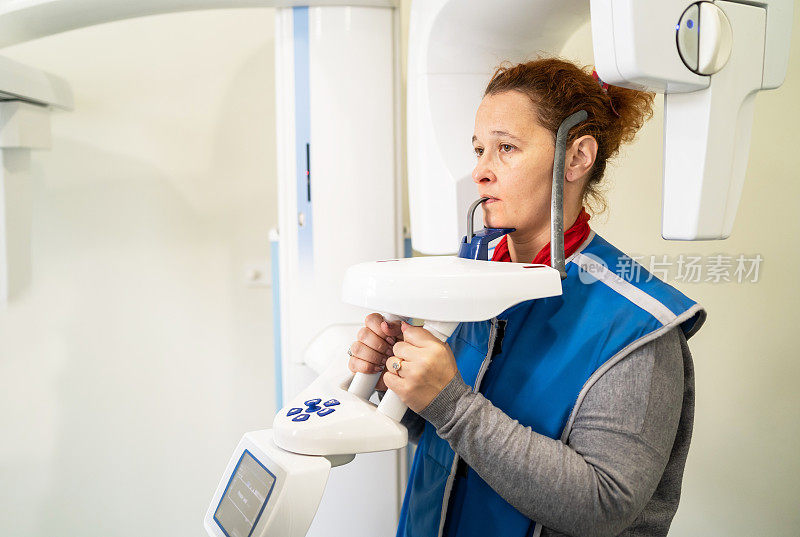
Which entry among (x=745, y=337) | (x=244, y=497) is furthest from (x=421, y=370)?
(x=745, y=337)

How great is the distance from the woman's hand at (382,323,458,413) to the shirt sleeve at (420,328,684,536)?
1 centimetres

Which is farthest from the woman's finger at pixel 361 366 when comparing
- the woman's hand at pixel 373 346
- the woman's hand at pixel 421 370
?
the woman's hand at pixel 421 370

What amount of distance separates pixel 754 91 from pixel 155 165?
161cm

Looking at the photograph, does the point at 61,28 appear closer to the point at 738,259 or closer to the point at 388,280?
the point at 388,280

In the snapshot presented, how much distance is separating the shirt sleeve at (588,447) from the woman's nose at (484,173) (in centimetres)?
30

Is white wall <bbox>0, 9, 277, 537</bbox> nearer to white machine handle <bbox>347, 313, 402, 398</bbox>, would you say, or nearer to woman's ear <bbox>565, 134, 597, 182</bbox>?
white machine handle <bbox>347, 313, 402, 398</bbox>

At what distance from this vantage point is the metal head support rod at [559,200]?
0.86 m

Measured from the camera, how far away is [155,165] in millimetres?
1907

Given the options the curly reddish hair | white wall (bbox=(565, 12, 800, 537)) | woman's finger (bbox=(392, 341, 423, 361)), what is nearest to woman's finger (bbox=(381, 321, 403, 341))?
woman's finger (bbox=(392, 341, 423, 361))

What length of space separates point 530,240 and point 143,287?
136 centimetres

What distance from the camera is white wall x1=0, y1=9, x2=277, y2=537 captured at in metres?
1.88

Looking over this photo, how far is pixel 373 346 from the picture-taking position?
938 mm

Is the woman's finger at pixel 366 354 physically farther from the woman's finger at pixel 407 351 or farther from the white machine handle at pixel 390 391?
the woman's finger at pixel 407 351

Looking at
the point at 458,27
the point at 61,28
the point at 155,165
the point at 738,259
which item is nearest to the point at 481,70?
the point at 458,27
